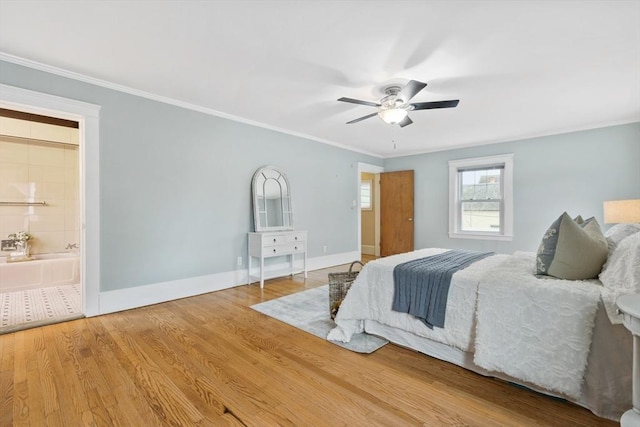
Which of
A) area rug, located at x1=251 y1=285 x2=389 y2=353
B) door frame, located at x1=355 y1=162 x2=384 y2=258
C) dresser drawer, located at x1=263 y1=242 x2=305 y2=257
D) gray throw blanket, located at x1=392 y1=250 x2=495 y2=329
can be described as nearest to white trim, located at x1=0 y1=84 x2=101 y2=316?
area rug, located at x1=251 y1=285 x2=389 y2=353

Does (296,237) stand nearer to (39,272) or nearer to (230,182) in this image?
(230,182)

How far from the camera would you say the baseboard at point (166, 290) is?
124 inches

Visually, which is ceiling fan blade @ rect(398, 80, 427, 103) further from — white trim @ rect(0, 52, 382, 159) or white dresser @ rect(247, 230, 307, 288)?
white dresser @ rect(247, 230, 307, 288)

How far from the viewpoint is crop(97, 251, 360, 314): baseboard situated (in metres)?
3.15

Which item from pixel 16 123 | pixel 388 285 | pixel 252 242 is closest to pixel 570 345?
pixel 388 285

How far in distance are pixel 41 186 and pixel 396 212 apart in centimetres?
653

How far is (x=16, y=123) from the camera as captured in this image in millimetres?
4461

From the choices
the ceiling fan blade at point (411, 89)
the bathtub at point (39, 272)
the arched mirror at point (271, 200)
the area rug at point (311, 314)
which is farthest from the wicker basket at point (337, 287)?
the bathtub at point (39, 272)

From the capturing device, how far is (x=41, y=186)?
185 inches

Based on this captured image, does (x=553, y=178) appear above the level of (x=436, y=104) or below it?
below

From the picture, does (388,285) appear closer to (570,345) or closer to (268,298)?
(570,345)

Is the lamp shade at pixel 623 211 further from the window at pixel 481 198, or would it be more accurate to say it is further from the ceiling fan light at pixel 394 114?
the ceiling fan light at pixel 394 114

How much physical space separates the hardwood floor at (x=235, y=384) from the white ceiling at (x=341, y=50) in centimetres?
244

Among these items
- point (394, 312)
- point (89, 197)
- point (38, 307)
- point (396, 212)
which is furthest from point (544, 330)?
point (396, 212)
